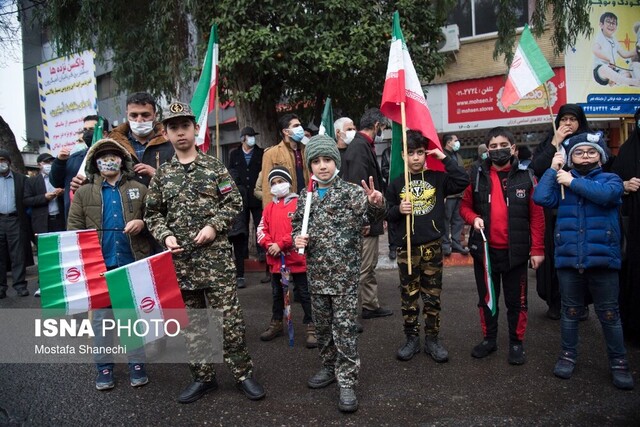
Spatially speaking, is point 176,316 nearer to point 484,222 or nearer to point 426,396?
point 426,396

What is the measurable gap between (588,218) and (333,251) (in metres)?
1.93

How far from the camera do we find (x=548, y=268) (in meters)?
5.13

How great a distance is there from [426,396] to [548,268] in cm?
248

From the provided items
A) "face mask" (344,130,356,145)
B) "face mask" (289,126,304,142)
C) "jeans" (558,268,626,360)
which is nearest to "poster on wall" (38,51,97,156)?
"face mask" (289,126,304,142)

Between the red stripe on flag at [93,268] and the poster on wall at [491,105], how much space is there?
12.3m

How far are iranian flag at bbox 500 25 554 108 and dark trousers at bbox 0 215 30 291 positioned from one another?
22.7 ft

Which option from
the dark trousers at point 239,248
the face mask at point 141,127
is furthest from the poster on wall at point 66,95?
the face mask at point 141,127

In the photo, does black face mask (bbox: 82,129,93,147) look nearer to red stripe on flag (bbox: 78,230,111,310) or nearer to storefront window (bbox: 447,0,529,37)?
red stripe on flag (bbox: 78,230,111,310)

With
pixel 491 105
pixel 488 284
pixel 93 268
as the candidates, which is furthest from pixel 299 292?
pixel 491 105

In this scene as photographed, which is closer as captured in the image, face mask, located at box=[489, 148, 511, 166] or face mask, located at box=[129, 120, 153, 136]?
face mask, located at box=[489, 148, 511, 166]

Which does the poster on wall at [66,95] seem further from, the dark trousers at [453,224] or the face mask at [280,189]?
the dark trousers at [453,224]

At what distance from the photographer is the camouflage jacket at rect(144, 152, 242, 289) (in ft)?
11.4

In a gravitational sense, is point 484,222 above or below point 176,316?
above

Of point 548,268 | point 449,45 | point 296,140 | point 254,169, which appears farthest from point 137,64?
point 449,45
